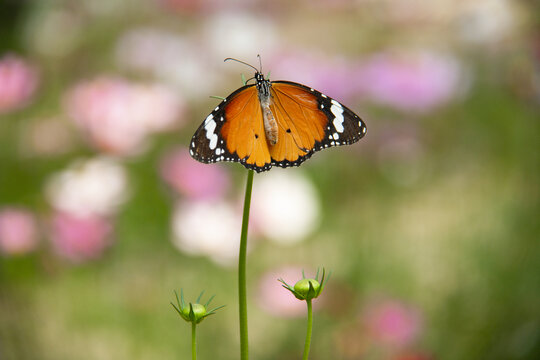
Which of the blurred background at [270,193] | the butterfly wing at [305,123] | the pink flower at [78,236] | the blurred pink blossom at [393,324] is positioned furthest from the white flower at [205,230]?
the butterfly wing at [305,123]

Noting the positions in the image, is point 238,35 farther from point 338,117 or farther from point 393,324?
point 338,117

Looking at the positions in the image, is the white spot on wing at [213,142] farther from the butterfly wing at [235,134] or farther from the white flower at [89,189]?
the white flower at [89,189]

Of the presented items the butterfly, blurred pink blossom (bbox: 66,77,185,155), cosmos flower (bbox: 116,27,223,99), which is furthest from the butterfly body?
cosmos flower (bbox: 116,27,223,99)

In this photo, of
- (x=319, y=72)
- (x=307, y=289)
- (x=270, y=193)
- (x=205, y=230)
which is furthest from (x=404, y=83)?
(x=307, y=289)

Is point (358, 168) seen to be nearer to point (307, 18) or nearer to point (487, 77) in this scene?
point (487, 77)

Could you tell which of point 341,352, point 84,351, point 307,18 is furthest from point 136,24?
point 341,352

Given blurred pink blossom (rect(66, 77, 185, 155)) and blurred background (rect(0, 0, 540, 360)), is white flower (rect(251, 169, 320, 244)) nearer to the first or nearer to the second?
blurred background (rect(0, 0, 540, 360))

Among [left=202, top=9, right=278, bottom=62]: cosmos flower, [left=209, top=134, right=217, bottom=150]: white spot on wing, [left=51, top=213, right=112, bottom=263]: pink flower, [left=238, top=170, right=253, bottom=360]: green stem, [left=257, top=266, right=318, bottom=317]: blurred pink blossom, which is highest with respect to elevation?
[left=202, top=9, right=278, bottom=62]: cosmos flower
